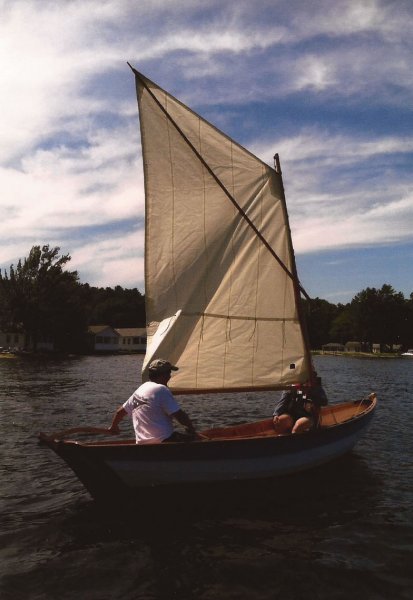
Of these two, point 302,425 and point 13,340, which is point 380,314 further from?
point 302,425

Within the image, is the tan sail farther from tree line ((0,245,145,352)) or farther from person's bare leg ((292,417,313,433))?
tree line ((0,245,145,352))

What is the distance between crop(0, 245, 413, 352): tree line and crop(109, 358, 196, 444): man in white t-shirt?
8976 centimetres

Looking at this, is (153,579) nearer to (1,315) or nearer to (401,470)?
(401,470)

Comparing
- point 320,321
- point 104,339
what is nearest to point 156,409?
point 104,339

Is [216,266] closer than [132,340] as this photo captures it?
Yes

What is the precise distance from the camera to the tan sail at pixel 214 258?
45.2 feet

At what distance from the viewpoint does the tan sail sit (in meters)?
13.8

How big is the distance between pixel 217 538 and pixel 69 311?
96.3 m

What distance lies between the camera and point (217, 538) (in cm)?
998

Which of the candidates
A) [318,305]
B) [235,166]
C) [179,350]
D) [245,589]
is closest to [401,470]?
[179,350]

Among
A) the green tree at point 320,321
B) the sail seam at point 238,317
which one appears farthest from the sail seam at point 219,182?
the green tree at point 320,321

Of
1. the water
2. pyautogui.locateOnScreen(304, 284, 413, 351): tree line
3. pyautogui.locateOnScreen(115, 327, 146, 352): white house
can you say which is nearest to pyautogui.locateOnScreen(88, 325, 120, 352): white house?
pyautogui.locateOnScreen(115, 327, 146, 352): white house

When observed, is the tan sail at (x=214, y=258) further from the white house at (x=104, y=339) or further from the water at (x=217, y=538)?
the white house at (x=104, y=339)

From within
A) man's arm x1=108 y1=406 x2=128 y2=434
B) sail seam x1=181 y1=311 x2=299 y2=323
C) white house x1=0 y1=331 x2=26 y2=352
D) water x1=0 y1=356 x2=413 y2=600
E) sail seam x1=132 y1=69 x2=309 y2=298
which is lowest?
water x1=0 y1=356 x2=413 y2=600
